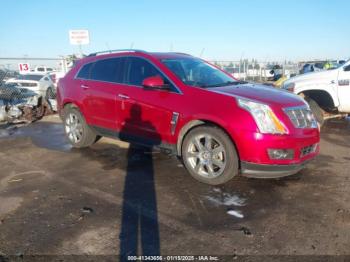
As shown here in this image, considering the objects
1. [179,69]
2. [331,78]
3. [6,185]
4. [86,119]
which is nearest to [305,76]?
[331,78]

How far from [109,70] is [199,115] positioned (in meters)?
2.23

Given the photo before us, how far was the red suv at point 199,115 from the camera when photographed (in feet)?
14.0

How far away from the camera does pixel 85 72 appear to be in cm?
655

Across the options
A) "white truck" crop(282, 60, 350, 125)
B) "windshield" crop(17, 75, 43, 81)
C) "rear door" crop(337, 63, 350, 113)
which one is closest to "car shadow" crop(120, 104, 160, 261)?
"white truck" crop(282, 60, 350, 125)

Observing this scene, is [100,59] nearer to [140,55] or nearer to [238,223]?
[140,55]

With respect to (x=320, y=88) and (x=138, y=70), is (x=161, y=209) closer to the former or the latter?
(x=138, y=70)

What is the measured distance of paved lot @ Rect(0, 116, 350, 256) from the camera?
3.15 meters

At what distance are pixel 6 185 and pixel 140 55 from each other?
2.77m

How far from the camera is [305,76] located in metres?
8.66

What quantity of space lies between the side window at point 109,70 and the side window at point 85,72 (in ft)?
0.47

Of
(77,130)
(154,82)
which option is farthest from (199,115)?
(77,130)

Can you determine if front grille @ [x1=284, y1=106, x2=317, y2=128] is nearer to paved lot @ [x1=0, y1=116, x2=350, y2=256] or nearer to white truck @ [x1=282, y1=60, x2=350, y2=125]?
paved lot @ [x1=0, y1=116, x2=350, y2=256]

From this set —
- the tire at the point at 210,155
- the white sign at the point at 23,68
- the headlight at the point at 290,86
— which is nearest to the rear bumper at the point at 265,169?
the tire at the point at 210,155

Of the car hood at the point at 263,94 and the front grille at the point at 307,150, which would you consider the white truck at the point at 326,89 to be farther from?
the front grille at the point at 307,150
